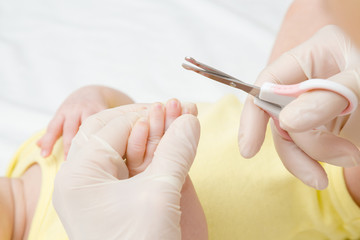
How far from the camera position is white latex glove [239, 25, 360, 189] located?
27.0 inches

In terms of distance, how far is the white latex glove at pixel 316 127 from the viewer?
27.0 inches

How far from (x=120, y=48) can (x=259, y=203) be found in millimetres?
763

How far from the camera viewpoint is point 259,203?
2.75ft

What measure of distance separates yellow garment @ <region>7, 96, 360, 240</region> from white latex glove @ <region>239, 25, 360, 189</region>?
0.12 metres

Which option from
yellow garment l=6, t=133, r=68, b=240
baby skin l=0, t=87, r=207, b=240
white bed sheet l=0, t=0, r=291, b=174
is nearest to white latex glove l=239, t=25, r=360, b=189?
baby skin l=0, t=87, r=207, b=240

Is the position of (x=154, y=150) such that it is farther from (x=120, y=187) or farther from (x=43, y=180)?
(x=43, y=180)

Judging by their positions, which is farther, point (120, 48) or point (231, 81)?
point (120, 48)

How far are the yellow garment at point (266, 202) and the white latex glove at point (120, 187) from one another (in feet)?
0.66

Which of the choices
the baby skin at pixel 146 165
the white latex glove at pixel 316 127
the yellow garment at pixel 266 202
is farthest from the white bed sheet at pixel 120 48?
the white latex glove at pixel 316 127

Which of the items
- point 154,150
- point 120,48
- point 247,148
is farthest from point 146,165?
point 120,48

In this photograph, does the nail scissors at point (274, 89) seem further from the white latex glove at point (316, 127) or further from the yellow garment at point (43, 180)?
the yellow garment at point (43, 180)

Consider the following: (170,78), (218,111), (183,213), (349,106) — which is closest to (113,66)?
(170,78)

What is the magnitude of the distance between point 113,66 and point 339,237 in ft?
2.66

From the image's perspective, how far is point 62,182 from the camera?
2.15ft
